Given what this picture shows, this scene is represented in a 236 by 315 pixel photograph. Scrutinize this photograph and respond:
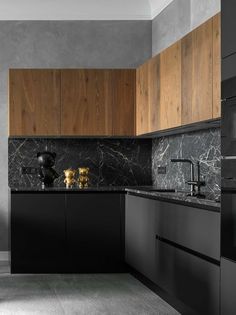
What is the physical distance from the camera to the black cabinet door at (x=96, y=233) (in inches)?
223

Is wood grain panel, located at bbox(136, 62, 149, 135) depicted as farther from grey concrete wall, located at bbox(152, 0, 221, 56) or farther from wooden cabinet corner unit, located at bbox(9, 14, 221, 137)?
grey concrete wall, located at bbox(152, 0, 221, 56)

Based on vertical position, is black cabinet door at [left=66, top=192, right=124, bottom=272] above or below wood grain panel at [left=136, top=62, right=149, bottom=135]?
below

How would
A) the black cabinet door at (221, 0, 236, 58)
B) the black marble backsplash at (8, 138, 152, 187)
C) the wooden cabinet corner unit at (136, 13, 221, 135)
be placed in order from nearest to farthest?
the black cabinet door at (221, 0, 236, 58)
the wooden cabinet corner unit at (136, 13, 221, 135)
the black marble backsplash at (8, 138, 152, 187)

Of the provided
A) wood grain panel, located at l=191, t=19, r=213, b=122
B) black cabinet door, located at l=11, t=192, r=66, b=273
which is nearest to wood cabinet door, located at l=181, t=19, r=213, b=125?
wood grain panel, located at l=191, t=19, r=213, b=122

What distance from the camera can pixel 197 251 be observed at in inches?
146

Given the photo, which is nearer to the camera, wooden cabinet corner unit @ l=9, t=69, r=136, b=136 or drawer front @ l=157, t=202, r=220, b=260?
→ drawer front @ l=157, t=202, r=220, b=260

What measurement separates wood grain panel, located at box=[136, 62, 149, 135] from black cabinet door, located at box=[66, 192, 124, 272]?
29.0 inches

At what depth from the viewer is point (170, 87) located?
4.94 metres

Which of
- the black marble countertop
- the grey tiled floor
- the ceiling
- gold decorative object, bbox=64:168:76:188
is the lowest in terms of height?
the grey tiled floor

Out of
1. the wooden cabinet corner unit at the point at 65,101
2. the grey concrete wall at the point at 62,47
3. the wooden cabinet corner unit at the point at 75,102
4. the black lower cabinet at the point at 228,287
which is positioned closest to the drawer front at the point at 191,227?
the black lower cabinet at the point at 228,287

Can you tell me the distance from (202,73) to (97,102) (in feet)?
6.95

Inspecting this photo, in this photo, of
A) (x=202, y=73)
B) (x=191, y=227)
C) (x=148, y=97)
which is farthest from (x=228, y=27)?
(x=148, y=97)

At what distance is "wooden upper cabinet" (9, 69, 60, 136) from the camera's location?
6.10 meters

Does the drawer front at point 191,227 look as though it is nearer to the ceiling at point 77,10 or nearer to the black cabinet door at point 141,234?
the black cabinet door at point 141,234
